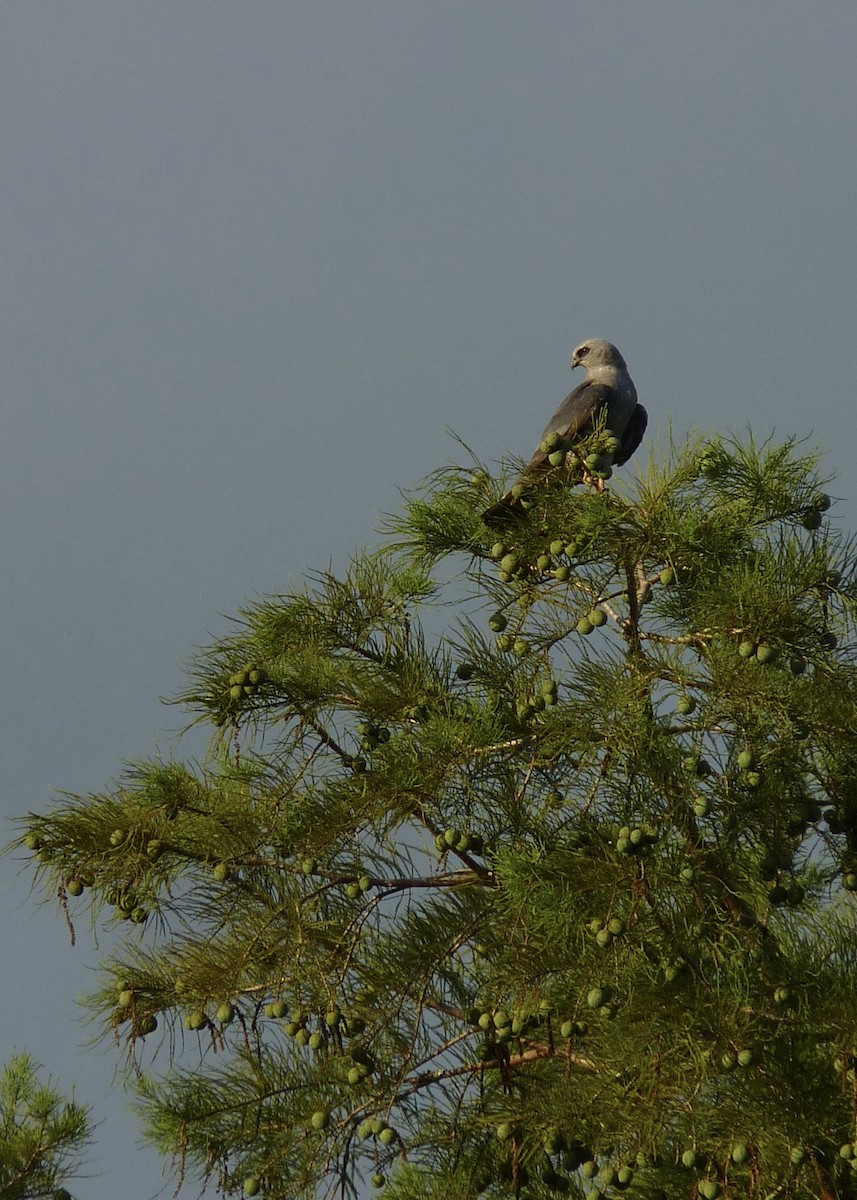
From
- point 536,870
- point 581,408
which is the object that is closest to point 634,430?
point 581,408

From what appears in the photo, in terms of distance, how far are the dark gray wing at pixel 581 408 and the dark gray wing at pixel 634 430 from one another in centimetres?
21

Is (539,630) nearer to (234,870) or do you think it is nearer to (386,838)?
(386,838)

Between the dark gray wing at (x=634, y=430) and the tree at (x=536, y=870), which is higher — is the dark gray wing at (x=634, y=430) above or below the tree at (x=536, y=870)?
above

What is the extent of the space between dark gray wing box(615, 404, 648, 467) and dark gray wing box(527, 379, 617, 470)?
21 cm

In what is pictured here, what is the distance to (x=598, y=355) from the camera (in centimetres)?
652

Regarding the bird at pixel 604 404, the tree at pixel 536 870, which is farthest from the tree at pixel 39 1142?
the bird at pixel 604 404

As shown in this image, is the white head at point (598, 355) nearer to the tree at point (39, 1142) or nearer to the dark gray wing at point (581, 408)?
the dark gray wing at point (581, 408)

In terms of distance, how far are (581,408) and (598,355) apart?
29.3 inches

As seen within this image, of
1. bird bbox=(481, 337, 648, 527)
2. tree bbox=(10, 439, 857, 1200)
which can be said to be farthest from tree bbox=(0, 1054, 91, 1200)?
bird bbox=(481, 337, 648, 527)

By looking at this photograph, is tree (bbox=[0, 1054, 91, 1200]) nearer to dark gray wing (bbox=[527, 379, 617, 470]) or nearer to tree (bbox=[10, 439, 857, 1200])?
tree (bbox=[10, 439, 857, 1200])

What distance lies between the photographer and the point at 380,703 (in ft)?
13.8

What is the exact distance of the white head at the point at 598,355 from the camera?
6.46m

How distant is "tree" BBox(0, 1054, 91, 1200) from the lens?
5.48 metres

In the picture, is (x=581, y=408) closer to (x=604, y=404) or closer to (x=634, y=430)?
(x=604, y=404)
